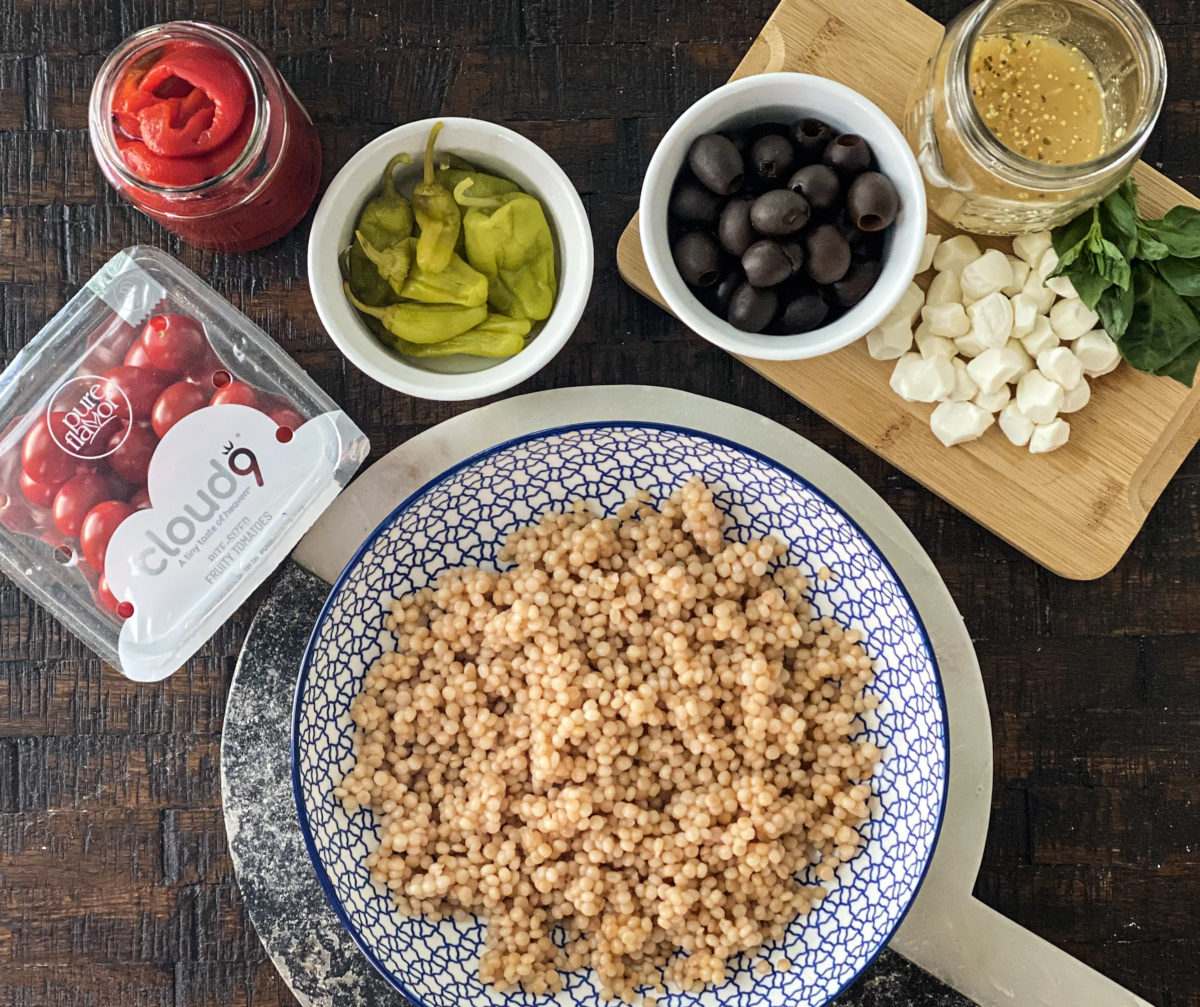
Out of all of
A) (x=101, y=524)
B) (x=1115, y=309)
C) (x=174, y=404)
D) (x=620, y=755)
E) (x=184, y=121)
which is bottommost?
(x=620, y=755)

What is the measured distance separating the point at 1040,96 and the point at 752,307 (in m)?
0.44

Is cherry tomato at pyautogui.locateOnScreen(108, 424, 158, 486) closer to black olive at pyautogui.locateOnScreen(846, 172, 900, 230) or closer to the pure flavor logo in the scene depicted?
the pure flavor logo

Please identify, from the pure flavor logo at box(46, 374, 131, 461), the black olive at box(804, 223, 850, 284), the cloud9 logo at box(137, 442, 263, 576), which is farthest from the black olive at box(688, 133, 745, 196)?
the pure flavor logo at box(46, 374, 131, 461)

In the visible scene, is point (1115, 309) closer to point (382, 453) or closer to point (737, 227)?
point (737, 227)

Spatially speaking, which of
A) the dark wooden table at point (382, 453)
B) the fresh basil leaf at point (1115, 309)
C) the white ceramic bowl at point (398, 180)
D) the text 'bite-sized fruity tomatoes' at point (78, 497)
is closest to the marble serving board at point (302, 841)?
the dark wooden table at point (382, 453)

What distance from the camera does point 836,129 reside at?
1242mm

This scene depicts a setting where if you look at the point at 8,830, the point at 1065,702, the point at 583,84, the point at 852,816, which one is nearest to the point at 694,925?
the point at 852,816

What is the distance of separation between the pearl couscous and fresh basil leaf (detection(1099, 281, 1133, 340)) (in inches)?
19.6

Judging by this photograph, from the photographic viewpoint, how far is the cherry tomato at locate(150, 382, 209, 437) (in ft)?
4.21

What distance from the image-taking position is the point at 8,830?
1.43 meters

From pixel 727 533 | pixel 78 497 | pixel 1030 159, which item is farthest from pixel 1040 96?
pixel 78 497

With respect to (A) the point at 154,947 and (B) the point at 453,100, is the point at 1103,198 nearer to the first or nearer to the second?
(B) the point at 453,100

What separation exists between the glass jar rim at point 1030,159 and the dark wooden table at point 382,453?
27 centimetres

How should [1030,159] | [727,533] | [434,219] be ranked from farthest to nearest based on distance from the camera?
[727,533], [434,219], [1030,159]
